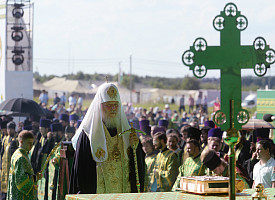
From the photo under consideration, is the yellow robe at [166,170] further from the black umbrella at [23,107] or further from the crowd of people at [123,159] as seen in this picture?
the black umbrella at [23,107]

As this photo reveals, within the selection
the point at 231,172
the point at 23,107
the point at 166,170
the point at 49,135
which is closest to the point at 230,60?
the point at 231,172

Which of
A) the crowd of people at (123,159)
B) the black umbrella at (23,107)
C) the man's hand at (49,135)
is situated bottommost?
the crowd of people at (123,159)

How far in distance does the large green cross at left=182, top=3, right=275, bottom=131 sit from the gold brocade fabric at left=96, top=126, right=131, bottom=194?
360cm

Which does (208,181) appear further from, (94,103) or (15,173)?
(15,173)

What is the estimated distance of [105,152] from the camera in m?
7.23

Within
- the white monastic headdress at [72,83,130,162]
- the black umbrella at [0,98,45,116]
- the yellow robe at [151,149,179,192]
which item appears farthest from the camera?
the black umbrella at [0,98,45,116]

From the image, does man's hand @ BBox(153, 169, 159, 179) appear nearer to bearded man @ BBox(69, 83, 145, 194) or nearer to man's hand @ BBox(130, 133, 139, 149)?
bearded man @ BBox(69, 83, 145, 194)

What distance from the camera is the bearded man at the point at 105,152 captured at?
23.1ft

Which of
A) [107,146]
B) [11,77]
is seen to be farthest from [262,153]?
[11,77]

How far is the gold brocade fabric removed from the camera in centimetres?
723

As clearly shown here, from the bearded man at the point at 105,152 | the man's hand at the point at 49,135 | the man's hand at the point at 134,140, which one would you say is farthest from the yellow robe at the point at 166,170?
the man's hand at the point at 49,135

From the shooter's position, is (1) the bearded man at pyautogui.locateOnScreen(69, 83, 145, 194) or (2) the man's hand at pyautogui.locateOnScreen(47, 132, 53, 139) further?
(2) the man's hand at pyautogui.locateOnScreen(47, 132, 53, 139)

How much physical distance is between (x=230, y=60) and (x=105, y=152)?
12.5 ft

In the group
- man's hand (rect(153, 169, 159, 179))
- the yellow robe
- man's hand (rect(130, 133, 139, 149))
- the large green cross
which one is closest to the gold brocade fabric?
man's hand (rect(130, 133, 139, 149))
